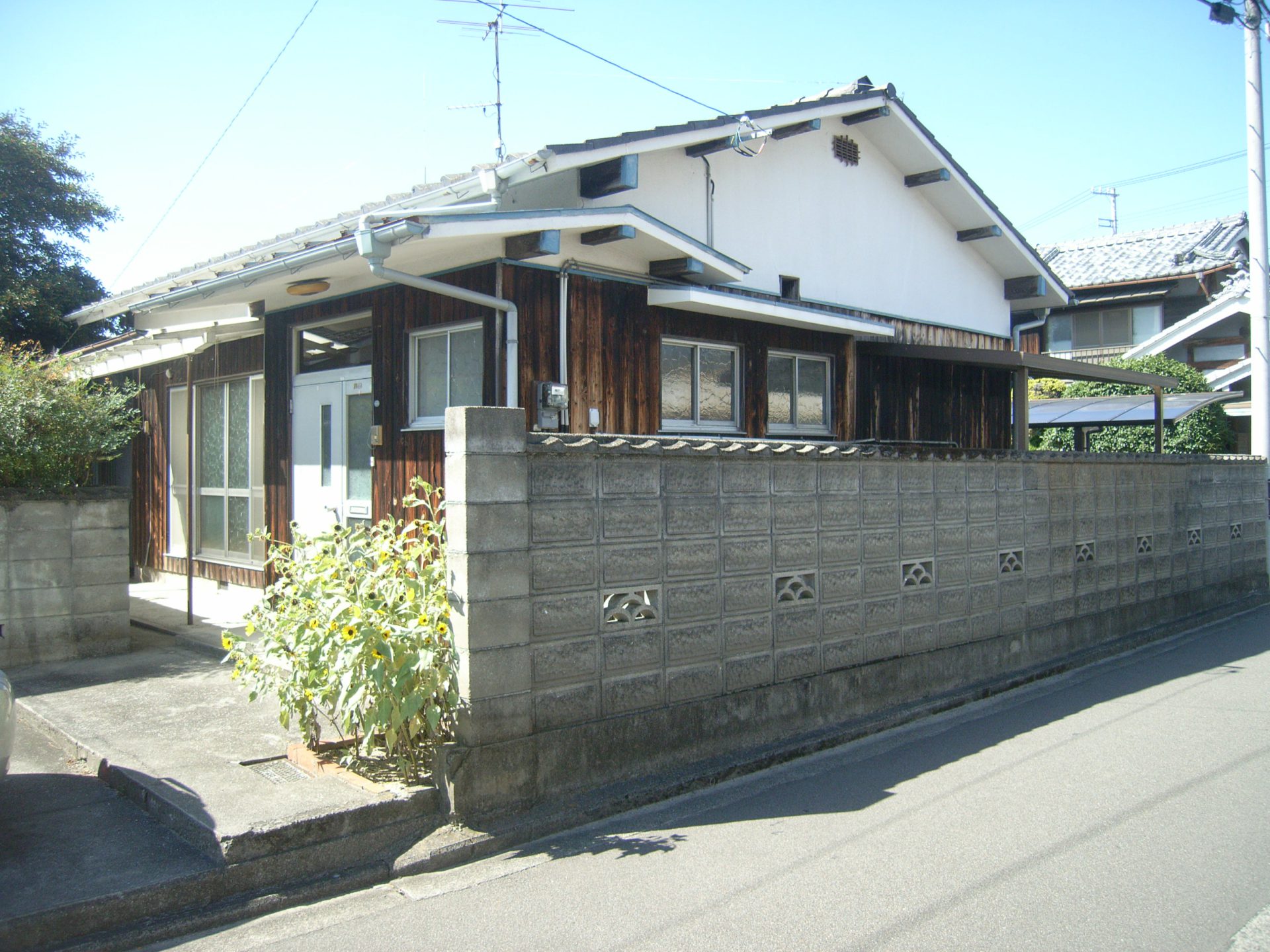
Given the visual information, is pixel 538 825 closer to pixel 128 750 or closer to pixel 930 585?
pixel 128 750

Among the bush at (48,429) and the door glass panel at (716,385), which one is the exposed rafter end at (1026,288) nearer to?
the door glass panel at (716,385)

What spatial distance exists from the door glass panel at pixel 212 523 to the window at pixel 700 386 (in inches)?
233

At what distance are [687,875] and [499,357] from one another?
4506mm

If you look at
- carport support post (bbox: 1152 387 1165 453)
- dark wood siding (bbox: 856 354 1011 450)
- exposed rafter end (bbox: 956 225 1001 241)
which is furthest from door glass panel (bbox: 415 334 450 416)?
carport support post (bbox: 1152 387 1165 453)

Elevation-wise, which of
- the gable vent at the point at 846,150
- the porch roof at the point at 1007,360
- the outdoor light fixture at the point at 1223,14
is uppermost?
the outdoor light fixture at the point at 1223,14

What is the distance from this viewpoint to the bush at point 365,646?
15.9 feet

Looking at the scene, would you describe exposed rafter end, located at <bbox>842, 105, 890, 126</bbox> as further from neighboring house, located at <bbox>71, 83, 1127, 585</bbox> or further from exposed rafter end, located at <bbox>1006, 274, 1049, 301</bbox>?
exposed rafter end, located at <bbox>1006, 274, 1049, 301</bbox>

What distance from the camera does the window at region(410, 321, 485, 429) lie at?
317 inches

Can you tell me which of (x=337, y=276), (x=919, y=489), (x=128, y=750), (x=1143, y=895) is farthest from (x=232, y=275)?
(x=1143, y=895)

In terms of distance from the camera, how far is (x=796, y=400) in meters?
10.7

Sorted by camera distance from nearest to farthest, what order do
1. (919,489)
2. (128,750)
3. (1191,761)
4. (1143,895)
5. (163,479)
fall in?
(1143,895) < (128,750) < (1191,761) < (919,489) < (163,479)

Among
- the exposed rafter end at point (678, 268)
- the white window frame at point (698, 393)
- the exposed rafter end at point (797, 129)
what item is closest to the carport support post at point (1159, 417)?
the exposed rafter end at point (797, 129)

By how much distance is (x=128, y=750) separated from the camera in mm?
5480

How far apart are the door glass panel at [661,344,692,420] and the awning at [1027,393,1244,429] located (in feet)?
22.6
